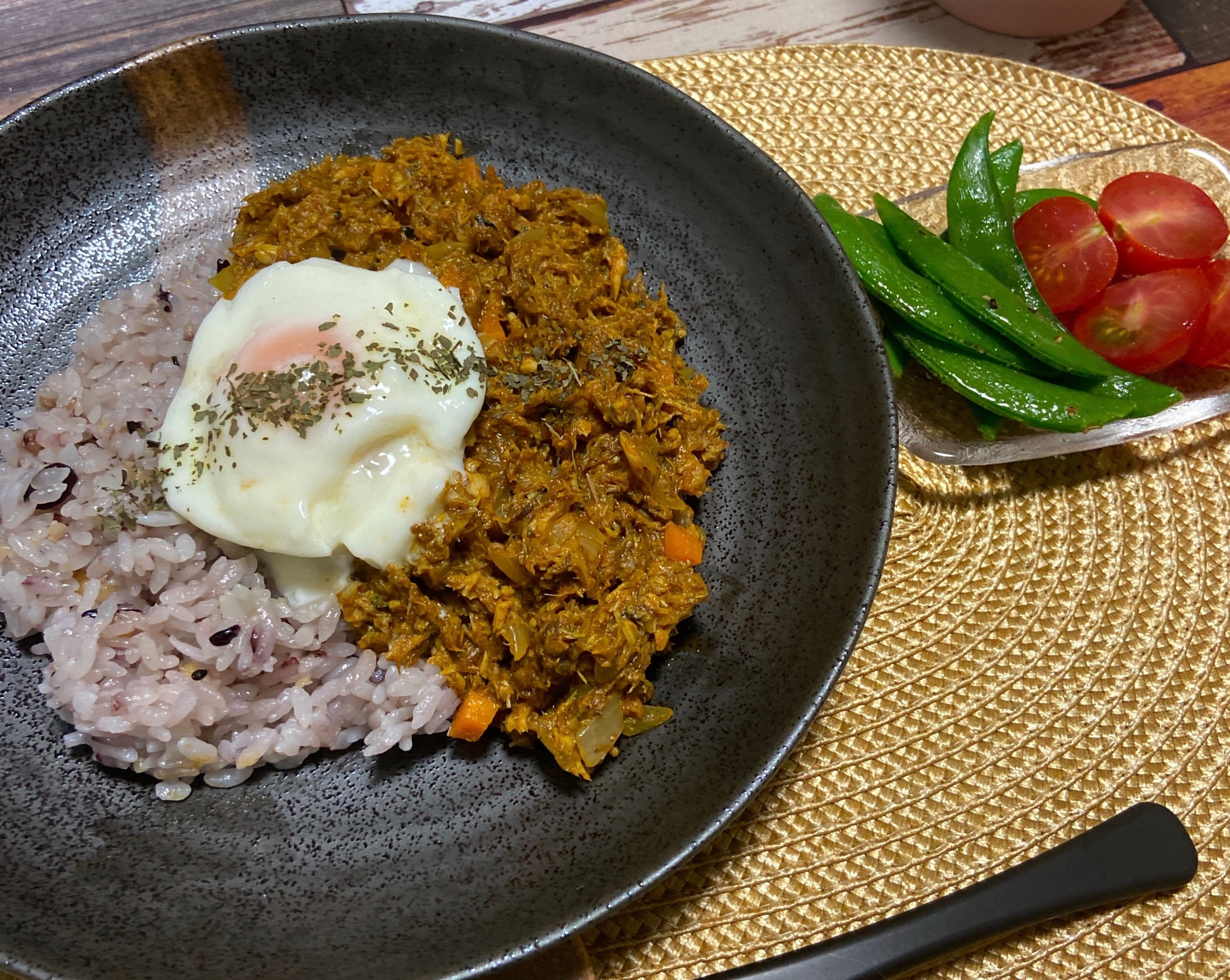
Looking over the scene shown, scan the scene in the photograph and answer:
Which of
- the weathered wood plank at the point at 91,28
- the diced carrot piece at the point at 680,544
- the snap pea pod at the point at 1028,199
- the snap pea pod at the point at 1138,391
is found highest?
the weathered wood plank at the point at 91,28

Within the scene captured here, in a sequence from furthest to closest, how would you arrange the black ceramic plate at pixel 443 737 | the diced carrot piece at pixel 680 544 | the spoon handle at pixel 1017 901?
the diced carrot piece at pixel 680 544, the spoon handle at pixel 1017 901, the black ceramic plate at pixel 443 737

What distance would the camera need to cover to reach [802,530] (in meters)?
2.71

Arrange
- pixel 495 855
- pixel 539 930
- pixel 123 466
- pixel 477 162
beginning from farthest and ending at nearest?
pixel 477 162 → pixel 123 466 → pixel 495 855 → pixel 539 930

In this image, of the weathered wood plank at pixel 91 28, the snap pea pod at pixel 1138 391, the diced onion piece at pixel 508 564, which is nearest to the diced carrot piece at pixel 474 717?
the diced onion piece at pixel 508 564

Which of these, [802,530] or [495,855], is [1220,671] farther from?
[495,855]

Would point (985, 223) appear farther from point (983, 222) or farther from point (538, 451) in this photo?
point (538, 451)

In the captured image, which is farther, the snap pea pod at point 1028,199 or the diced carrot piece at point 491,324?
the snap pea pod at point 1028,199

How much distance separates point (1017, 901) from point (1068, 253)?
2.26 m

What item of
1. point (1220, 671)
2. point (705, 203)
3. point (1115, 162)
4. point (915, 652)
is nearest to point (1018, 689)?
point (915, 652)

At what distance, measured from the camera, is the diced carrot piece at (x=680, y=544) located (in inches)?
105

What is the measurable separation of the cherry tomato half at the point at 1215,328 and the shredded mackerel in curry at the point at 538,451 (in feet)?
6.27

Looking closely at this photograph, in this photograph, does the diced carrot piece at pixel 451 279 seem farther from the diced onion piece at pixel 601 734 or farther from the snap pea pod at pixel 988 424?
the snap pea pod at pixel 988 424

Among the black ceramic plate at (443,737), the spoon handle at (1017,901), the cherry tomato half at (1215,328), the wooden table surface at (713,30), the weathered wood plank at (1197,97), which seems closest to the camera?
the black ceramic plate at (443,737)

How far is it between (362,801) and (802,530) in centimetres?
151
